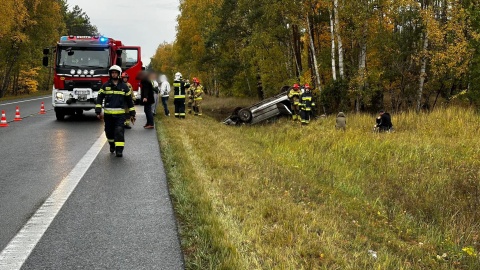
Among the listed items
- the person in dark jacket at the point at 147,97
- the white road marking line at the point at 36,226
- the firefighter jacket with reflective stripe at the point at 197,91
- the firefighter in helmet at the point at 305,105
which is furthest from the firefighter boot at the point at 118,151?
the firefighter in helmet at the point at 305,105

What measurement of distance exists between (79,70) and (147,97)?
2.69 metres

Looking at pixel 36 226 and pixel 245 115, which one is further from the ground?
pixel 245 115

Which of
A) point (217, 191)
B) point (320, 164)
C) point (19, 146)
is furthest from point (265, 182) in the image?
point (19, 146)

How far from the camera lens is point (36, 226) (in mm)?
3973

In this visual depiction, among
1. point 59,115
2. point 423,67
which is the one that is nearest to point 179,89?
point 59,115

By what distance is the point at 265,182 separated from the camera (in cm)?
655

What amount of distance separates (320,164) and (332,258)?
6.98 meters

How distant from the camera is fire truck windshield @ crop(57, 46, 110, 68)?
13.1 meters

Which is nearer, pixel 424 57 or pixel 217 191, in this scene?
pixel 217 191

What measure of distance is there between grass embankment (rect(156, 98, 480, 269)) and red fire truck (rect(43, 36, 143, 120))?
2.44 metres

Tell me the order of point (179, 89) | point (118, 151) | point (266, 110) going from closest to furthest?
point (118, 151), point (179, 89), point (266, 110)

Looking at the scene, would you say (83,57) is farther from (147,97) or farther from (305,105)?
(305,105)

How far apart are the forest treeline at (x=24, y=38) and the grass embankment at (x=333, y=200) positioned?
21992mm

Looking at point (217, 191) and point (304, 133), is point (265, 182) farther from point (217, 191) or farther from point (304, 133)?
point (304, 133)
